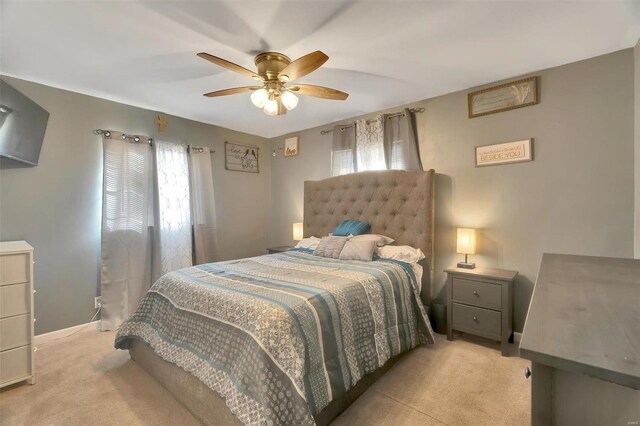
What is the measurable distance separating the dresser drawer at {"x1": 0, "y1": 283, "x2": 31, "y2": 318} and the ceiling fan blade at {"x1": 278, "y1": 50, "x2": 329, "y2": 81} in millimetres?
2413

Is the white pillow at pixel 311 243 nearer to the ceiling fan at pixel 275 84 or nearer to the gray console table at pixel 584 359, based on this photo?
the ceiling fan at pixel 275 84

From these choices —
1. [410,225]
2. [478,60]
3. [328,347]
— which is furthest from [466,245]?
[328,347]

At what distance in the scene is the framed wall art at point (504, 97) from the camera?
257 centimetres

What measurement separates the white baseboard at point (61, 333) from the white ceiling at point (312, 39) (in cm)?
241

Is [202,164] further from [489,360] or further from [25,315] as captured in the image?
[489,360]

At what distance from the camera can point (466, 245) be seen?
106 inches

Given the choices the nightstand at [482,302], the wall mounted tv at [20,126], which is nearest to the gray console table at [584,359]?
the nightstand at [482,302]

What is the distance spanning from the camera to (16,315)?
2027 mm

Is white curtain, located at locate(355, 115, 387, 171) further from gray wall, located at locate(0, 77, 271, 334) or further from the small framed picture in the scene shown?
gray wall, located at locate(0, 77, 271, 334)

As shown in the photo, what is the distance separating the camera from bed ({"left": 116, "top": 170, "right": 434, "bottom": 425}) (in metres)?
1.38

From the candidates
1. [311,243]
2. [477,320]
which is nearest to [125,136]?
[311,243]

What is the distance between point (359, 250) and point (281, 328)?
1.50m

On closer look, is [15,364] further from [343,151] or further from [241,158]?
[343,151]

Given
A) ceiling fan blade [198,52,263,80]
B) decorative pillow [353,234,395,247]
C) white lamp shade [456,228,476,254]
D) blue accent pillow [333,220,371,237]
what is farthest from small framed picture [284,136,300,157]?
white lamp shade [456,228,476,254]
